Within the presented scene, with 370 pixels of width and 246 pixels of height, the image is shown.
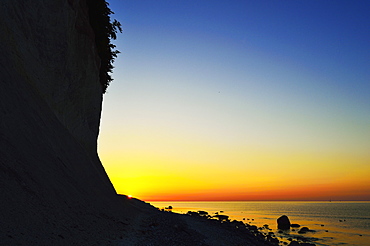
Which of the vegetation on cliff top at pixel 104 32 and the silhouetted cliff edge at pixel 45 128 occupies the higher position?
the vegetation on cliff top at pixel 104 32

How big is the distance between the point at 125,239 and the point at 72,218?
12.5ft

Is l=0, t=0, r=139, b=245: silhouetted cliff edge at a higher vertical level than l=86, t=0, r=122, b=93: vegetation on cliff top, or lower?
lower

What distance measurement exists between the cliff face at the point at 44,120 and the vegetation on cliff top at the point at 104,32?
115 inches

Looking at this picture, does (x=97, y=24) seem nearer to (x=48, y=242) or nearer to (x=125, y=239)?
(x=125, y=239)

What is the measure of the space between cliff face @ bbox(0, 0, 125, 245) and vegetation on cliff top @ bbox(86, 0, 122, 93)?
292 centimetres

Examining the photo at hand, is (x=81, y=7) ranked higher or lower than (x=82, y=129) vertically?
higher

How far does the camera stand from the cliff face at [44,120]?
32.7 ft

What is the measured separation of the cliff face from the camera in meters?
9.97

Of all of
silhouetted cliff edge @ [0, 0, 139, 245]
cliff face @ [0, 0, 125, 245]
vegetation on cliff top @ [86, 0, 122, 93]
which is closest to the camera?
silhouetted cliff edge @ [0, 0, 139, 245]

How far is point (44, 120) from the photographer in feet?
53.6

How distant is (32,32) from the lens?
1812 centimetres

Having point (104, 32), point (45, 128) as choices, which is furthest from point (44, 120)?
point (104, 32)

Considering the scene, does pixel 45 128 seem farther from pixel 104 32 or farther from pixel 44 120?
pixel 104 32

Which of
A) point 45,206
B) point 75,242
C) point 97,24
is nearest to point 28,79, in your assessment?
point 45,206
